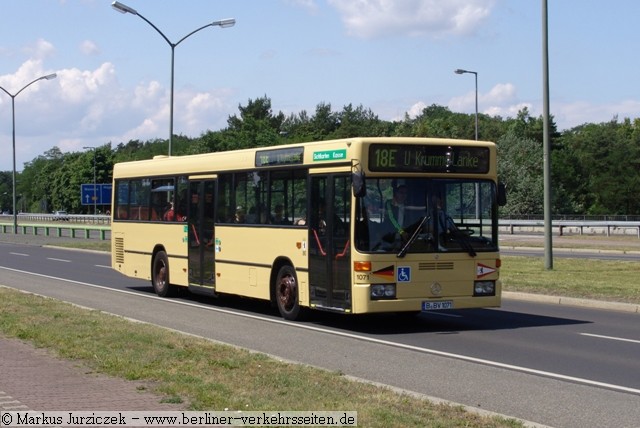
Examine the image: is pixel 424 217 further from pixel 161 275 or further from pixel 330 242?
pixel 161 275

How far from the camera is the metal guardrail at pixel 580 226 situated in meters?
55.1

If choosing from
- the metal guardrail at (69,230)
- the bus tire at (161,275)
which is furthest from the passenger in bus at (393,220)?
the metal guardrail at (69,230)

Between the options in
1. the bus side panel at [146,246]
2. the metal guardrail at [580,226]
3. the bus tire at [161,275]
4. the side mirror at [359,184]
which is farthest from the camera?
the metal guardrail at [580,226]

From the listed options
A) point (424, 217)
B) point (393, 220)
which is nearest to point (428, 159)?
point (424, 217)

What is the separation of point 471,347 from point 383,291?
1957mm

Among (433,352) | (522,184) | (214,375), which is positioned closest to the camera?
(214,375)

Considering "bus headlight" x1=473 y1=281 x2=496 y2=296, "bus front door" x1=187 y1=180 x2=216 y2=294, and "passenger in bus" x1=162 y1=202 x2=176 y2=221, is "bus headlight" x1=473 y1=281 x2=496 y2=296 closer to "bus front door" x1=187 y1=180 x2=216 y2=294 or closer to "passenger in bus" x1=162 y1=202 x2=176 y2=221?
"bus front door" x1=187 y1=180 x2=216 y2=294

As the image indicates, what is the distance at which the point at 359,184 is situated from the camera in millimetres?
14969

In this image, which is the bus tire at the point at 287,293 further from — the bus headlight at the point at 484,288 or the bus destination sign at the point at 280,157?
the bus headlight at the point at 484,288

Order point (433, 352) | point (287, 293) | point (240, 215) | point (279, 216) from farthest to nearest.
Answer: point (240, 215) → point (279, 216) → point (287, 293) → point (433, 352)

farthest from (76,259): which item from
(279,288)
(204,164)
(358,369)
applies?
(358,369)

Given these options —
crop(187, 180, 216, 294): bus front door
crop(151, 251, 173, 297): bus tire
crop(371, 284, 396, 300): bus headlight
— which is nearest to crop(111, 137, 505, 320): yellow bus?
crop(371, 284, 396, 300): bus headlight

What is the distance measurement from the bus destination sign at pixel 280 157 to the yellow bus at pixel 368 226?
0.08 feet

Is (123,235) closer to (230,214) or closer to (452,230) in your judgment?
(230,214)
